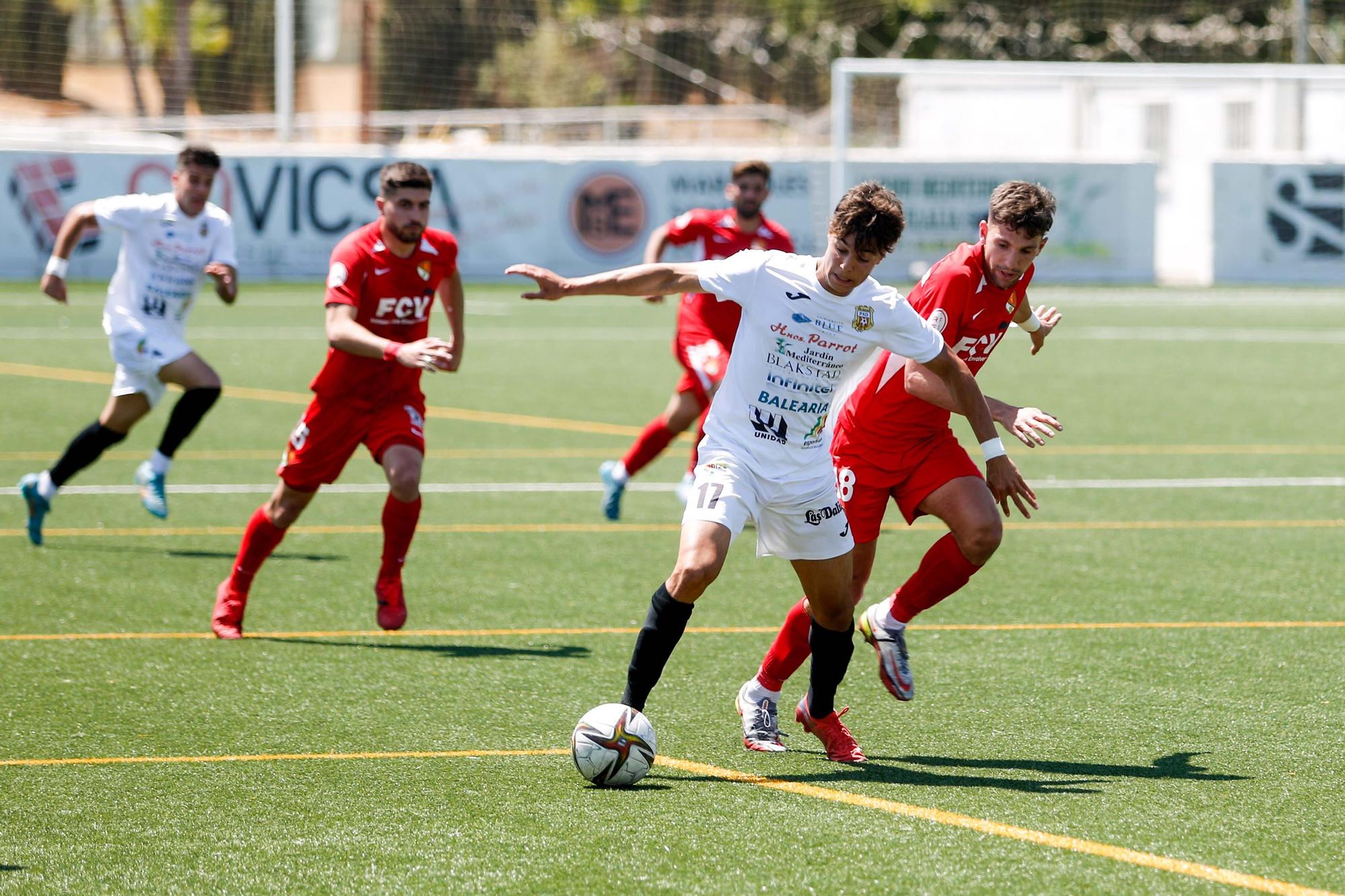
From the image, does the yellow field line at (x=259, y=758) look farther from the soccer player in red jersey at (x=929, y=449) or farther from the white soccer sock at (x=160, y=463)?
the white soccer sock at (x=160, y=463)

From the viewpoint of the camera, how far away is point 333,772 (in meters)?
5.36

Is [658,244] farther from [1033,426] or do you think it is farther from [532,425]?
[1033,426]

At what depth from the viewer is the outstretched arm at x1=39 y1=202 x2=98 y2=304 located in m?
9.87

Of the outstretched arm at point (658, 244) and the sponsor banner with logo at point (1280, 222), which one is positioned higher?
the sponsor banner with logo at point (1280, 222)

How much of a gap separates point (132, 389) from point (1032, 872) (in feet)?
22.7

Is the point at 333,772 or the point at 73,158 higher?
the point at 73,158

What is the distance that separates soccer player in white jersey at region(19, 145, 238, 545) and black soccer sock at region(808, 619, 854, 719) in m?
5.26

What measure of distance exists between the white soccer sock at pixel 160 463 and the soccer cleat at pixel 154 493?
0.05ft

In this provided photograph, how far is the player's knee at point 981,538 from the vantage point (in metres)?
6.06

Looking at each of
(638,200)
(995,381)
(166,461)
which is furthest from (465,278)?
(166,461)

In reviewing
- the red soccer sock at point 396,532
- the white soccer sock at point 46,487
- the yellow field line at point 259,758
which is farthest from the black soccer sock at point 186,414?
the yellow field line at point 259,758

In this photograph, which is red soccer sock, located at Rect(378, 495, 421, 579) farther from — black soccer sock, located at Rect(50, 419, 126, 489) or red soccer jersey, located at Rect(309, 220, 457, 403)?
black soccer sock, located at Rect(50, 419, 126, 489)

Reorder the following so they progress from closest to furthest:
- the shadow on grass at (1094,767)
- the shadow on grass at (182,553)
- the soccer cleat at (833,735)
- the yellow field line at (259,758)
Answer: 1. the shadow on grass at (1094,767)
2. the yellow field line at (259,758)
3. the soccer cleat at (833,735)
4. the shadow on grass at (182,553)

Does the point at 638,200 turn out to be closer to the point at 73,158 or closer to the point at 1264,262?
the point at 73,158
